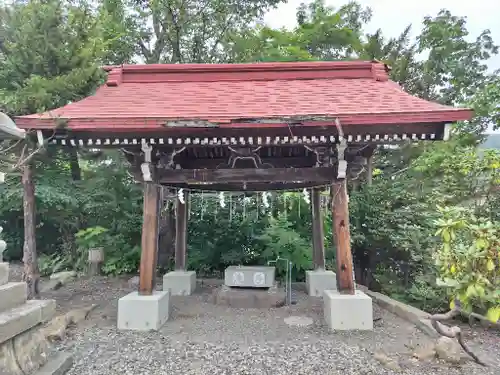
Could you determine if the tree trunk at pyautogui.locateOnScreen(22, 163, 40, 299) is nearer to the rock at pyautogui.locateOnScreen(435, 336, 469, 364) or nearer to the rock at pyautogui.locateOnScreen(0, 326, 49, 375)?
the rock at pyautogui.locateOnScreen(0, 326, 49, 375)

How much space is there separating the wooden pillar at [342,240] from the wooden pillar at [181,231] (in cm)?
346

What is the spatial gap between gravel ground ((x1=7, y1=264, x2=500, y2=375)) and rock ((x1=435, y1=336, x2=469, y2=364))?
85 mm

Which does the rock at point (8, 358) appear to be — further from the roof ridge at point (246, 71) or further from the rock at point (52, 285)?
the rock at point (52, 285)

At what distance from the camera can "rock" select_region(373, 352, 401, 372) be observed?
3951mm

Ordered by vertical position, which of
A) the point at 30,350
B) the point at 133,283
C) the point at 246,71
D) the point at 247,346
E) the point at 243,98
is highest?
the point at 246,71

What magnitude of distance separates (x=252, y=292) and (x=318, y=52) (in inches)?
367

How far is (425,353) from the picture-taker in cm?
424

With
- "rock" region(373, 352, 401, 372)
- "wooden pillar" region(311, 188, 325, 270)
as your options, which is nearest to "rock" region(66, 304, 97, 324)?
"rock" region(373, 352, 401, 372)

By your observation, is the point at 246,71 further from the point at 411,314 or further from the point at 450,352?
the point at 450,352

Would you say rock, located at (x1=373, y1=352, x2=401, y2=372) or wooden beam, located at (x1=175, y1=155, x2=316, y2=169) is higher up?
wooden beam, located at (x1=175, y1=155, x2=316, y2=169)

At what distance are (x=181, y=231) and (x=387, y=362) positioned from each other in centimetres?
509

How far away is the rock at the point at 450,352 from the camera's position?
405 centimetres

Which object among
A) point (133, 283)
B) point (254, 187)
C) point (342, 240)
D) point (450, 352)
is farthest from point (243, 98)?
point (133, 283)

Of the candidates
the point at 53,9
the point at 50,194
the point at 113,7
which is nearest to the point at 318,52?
the point at 113,7
